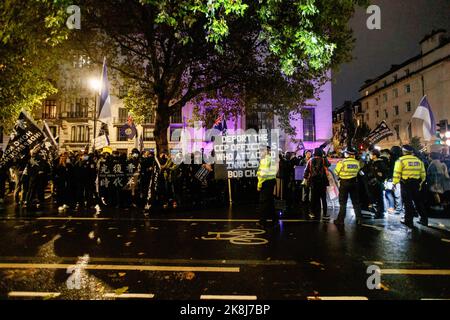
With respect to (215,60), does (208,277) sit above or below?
below

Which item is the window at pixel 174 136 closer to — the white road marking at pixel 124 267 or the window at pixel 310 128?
the window at pixel 310 128

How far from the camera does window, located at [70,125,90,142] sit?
139ft

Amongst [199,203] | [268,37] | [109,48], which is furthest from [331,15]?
[109,48]

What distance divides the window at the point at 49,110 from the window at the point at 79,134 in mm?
3812

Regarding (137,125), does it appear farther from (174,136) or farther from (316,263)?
(316,263)

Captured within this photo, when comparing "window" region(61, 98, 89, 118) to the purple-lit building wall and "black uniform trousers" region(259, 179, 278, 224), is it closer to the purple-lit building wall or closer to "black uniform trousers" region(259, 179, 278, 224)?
the purple-lit building wall

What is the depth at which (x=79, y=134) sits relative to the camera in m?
42.7

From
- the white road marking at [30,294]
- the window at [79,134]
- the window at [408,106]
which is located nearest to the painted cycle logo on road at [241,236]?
the white road marking at [30,294]

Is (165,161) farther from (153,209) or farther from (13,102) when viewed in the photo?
(13,102)

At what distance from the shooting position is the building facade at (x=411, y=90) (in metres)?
39.5

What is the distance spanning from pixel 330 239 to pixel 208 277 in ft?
10.4

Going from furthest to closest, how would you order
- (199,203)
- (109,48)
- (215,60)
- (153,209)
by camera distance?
(109,48) < (215,60) < (199,203) < (153,209)

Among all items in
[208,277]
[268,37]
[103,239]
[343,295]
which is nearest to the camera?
[343,295]
